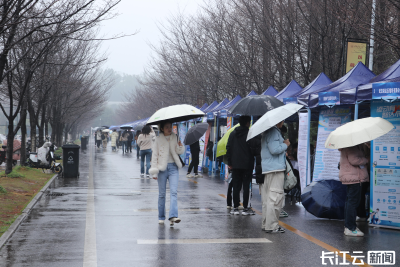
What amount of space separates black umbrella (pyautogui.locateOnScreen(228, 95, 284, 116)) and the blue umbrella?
1662mm

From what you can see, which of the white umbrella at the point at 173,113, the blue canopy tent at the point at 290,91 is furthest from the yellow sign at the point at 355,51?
the white umbrella at the point at 173,113

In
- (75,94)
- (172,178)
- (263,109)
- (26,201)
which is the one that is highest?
(75,94)

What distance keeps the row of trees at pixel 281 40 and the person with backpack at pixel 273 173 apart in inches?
157

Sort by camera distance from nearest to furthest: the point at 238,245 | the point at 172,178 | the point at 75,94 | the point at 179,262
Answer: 1. the point at 179,262
2. the point at 238,245
3. the point at 172,178
4. the point at 75,94

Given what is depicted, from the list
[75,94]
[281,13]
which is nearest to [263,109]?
[281,13]

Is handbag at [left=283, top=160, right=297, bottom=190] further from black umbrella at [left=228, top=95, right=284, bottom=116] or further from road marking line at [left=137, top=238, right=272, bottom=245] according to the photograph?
black umbrella at [left=228, top=95, right=284, bottom=116]

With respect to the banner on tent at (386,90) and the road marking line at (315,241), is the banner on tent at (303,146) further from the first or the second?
the banner on tent at (386,90)

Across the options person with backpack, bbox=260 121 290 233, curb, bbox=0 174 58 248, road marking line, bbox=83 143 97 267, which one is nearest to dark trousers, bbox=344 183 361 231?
person with backpack, bbox=260 121 290 233

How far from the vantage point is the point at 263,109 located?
8875mm

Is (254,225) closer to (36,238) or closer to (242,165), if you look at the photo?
(242,165)

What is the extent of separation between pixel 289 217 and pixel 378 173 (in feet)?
6.23

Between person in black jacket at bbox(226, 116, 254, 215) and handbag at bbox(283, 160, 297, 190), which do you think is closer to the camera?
handbag at bbox(283, 160, 297, 190)

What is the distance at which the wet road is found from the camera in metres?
5.99

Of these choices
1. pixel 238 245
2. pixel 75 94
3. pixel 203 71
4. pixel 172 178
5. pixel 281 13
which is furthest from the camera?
pixel 75 94
